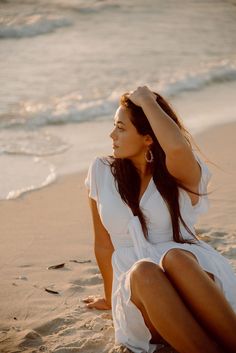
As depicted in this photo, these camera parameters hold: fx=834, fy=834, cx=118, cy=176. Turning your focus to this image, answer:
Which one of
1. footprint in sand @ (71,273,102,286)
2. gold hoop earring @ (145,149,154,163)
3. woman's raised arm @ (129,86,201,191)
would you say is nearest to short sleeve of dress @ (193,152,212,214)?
woman's raised arm @ (129,86,201,191)

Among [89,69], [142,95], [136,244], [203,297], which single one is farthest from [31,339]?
[89,69]

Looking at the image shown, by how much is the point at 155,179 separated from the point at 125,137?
0.27 metres

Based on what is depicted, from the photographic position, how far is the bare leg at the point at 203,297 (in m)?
3.80

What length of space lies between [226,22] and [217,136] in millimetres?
10168

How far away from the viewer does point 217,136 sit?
8648 millimetres

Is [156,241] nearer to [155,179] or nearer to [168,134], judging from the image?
[155,179]

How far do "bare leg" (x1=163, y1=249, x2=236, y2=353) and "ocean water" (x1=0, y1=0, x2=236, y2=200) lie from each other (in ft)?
10.5

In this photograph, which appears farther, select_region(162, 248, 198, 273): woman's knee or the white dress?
the white dress

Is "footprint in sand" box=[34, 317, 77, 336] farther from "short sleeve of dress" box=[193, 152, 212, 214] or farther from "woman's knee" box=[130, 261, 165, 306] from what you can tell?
"short sleeve of dress" box=[193, 152, 212, 214]

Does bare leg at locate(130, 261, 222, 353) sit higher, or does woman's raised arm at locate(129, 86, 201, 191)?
woman's raised arm at locate(129, 86, 201, 191)

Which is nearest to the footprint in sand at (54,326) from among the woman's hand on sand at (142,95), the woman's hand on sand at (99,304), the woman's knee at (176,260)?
the woman's hand on sand at (99,304)

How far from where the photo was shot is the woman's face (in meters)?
4.33

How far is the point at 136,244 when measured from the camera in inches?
168

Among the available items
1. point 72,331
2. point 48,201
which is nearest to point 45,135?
point 48,201
